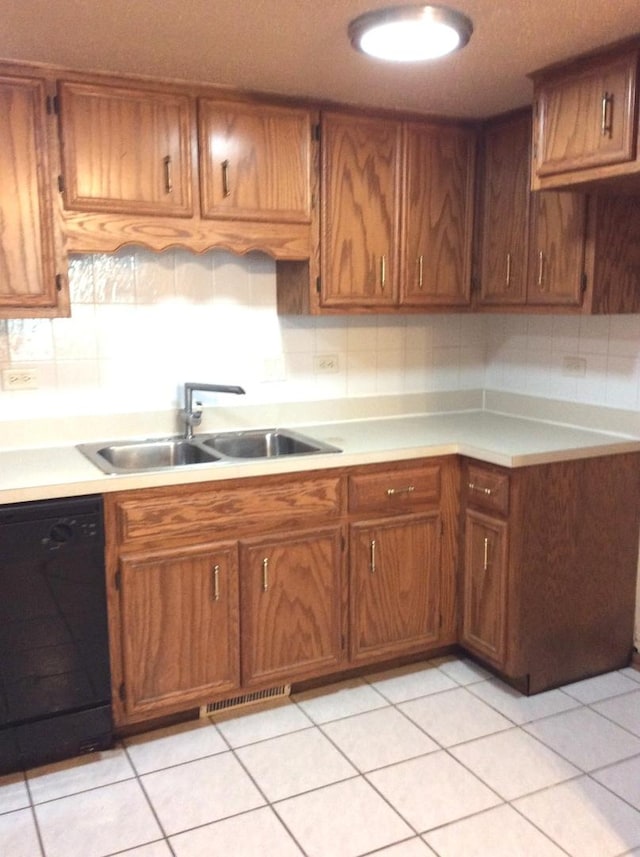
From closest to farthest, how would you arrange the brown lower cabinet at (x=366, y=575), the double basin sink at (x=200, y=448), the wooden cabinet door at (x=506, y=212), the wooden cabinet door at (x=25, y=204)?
the wooden cabinet door at (x=25, y=204)
the brown lower cabinet at (x=366, y=575)
the double basin sink at (x=200, y=448)
the wooden cabinet door at (x=506, y=212)

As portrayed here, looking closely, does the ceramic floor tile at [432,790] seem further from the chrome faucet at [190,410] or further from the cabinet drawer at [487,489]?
the chrome faucet at [190,410]

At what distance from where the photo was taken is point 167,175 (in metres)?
2.49

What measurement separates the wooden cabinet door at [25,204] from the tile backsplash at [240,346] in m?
0.29

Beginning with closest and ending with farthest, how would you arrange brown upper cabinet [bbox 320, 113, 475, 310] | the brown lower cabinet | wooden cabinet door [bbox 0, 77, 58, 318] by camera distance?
wooden cabinet door [bbox 0, 77, 58, 318] < the brown lower cabinet < brown upper cabinet [bbox 320, 113, 475, 310]

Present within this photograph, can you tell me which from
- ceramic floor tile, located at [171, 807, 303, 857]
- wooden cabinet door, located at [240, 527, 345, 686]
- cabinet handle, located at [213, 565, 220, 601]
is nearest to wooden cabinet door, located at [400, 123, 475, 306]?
wooden cabinet door, located at [240, 527, 345, 686]

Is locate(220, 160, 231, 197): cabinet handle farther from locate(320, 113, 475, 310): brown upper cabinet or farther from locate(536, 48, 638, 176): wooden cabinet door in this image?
locate(536, 48, 638, 176): wooden cabinet door

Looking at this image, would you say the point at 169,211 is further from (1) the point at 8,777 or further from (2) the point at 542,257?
(1) the point at 8,777

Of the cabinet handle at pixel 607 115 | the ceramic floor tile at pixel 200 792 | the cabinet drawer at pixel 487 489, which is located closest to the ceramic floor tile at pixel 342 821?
the ceramic floor tile at pixel 200 792

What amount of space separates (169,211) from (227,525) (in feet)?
3.50

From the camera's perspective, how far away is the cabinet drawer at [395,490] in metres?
2.65

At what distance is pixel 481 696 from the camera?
2688mm

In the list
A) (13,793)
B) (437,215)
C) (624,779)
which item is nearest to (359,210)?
(437,215)

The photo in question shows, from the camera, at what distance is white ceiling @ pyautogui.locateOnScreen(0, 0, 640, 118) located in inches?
74.6

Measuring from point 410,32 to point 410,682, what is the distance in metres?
2.16
